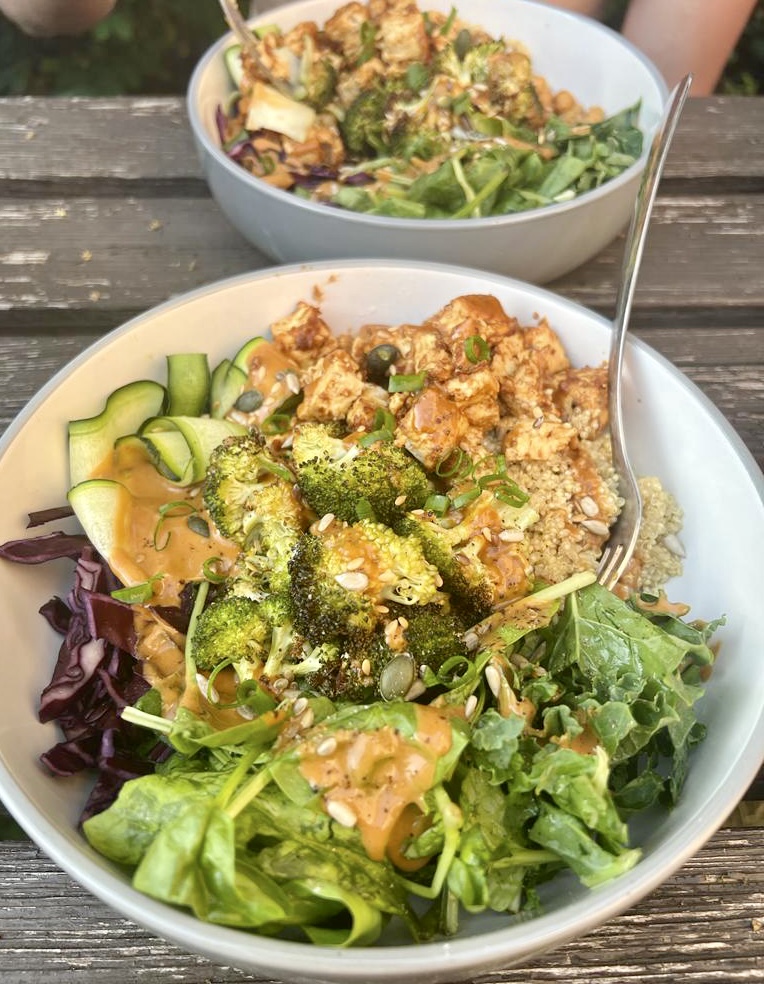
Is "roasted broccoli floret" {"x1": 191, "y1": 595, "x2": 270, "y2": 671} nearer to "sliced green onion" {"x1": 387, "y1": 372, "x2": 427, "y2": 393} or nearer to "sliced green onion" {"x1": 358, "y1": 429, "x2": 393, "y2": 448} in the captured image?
"sliced green onion" {"x1": 358, "y1": 429, "x2": 393, "y2": 448}

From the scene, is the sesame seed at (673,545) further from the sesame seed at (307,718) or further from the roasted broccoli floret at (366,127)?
the roasted broccoli floret at (366,127)

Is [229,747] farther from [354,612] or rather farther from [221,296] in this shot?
[221,296]

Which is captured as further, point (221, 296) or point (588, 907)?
point (221, 296)

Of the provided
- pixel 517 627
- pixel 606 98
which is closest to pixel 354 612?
pixel 517 627

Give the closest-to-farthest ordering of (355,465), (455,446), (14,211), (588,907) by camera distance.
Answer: (588,907) < (355,465) < (455,446) < (14,211)

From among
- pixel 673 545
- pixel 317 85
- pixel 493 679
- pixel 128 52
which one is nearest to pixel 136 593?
pixel 493 679

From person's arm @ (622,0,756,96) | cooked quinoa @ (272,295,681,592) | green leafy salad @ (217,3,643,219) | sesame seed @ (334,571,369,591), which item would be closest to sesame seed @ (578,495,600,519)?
cooked quinoa @ (272,295,681,592)

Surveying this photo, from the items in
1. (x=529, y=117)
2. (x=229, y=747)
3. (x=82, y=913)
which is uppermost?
(x=529, y=117)
